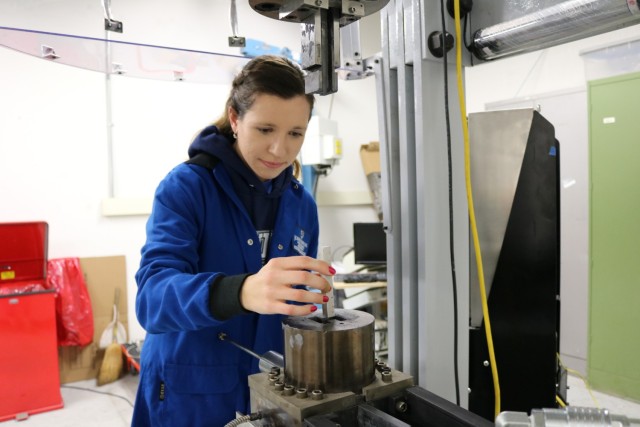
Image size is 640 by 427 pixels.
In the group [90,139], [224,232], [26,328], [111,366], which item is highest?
[90,139]

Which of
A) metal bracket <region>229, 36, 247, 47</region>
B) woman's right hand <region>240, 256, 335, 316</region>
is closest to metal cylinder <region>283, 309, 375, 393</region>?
woman's right hand <region>240, 256, 335, 316</region>

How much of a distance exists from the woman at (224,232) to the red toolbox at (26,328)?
195 cm

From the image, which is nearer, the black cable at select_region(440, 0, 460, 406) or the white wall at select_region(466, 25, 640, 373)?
the black cable at select_region(440, 0, 460, 406)

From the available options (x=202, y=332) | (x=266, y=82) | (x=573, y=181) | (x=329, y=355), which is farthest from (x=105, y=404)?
(x=573, y=181)

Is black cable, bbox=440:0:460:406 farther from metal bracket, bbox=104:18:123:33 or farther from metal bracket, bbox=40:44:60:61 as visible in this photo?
metal bracket, bbox=40:44:60:61

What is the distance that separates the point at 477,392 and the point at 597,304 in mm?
1965

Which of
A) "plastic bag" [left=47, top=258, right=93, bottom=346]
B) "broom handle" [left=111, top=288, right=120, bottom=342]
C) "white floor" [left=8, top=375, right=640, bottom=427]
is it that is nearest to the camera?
"white floor" [left=8, top=375, right=640, bottom=427]

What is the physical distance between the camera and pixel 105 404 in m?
2.81

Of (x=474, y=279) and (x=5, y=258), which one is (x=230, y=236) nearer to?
(x=474, y=279)

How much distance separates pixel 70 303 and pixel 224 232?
2543 mm

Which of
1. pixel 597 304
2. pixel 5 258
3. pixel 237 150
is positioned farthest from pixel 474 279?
pixel 5 258

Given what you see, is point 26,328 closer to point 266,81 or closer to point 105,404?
point 105,404

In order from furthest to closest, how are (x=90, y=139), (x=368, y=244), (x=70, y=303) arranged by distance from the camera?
(x=368, y=244) < (x=90, y=139) < (x=70, y=303)

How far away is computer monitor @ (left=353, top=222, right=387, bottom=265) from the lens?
3570 mm
